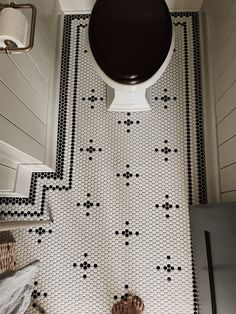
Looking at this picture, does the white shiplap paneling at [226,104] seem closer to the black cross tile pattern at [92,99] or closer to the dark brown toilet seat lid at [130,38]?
the dark brown toilet seat lid at [130,38]

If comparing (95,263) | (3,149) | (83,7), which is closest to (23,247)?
(95,263)

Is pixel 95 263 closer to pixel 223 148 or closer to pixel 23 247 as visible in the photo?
pixel 23 247

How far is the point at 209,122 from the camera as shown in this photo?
4.68 ft

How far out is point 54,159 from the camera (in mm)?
1424

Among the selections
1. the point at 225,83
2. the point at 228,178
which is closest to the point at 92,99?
the point at 225,83

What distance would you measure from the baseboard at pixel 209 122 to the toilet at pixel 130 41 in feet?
1.25

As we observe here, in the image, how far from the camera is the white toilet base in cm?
133

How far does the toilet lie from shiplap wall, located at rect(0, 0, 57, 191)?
255 mm

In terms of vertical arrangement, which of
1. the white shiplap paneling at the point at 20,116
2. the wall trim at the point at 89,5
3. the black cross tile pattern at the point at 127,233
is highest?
the wall trim at the point at 89,5

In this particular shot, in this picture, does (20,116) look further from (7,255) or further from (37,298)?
(37,298)

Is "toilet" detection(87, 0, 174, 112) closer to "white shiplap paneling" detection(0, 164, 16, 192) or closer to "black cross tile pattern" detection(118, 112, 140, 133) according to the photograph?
"black cross tile pattern" detection(118, 112, 140, 133)

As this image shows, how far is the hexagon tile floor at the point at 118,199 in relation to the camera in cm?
129

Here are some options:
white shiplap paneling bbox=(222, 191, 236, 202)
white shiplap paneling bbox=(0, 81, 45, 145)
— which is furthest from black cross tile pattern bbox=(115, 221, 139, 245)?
white shiplap paneling bbox=(0, 81, 45, 145)

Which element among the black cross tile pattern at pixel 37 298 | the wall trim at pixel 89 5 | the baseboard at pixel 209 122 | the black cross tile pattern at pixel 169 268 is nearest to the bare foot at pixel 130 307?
the black cross tile pattern at pixel 169 268
